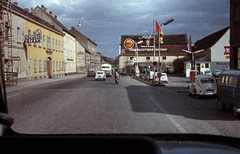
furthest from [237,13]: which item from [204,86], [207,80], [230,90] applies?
[230,90]

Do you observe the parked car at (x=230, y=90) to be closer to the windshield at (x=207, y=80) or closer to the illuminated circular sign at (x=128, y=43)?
the windshield at (x=207, y=80)

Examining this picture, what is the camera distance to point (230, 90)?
9.73m

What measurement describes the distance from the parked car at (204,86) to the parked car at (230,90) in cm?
423

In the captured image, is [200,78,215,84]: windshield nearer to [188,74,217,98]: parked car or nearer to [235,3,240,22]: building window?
[188,74,217,98]: parked car

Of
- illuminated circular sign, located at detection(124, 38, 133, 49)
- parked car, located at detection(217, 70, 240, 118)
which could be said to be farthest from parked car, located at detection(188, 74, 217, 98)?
illuminated circular sign, located at detection(124, 38, 133, 49)

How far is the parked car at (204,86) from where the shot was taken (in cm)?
1537

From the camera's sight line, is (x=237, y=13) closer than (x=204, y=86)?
No

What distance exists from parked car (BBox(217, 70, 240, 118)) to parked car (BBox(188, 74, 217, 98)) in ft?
13.9

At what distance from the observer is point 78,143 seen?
1195 mm

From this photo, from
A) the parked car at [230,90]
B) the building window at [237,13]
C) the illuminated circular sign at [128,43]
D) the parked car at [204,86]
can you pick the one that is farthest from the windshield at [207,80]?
the illuminated circular sign at [128,43]

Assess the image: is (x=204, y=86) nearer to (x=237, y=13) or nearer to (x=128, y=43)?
(x=237, y=13)

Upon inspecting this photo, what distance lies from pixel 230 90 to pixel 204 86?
19.5 ft

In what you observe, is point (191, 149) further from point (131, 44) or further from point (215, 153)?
point (131, 44)

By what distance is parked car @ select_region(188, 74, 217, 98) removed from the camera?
15367 mm
